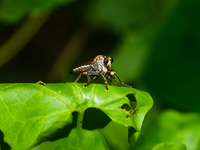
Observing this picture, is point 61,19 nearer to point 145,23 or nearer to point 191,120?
point 145,23

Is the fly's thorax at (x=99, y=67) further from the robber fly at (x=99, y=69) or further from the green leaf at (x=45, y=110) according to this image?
the green leaf at (x=45, y=110)

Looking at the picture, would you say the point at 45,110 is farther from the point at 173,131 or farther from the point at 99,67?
the point at 173,131

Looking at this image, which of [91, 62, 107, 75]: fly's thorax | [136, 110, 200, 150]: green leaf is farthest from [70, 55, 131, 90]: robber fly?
[136, 110, 200, 150]: green leaf

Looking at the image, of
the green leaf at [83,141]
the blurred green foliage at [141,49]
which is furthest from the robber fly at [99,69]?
the green leaf at [83,141]

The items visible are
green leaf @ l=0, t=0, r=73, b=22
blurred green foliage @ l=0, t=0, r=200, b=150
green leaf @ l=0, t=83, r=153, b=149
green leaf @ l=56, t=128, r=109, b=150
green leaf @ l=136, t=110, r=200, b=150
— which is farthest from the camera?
green leaf @ l=0, t=0, r=73, b=22

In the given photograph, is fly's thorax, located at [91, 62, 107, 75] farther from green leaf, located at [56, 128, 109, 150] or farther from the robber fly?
green leaf, located at [56, 128, 109, 150]

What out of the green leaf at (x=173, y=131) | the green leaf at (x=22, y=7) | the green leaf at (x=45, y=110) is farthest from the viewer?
the green leaf at (x=22, y=7)

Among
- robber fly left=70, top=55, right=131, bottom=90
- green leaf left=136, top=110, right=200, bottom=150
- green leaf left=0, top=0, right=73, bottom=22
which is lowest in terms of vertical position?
green leaf left=136, top=110, right=200, bottom=150

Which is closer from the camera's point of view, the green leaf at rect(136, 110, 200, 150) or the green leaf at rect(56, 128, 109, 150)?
the green leaf at rect(56, 128, 109, 150)

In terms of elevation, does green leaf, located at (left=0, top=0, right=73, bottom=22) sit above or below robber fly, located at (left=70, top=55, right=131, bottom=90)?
above
